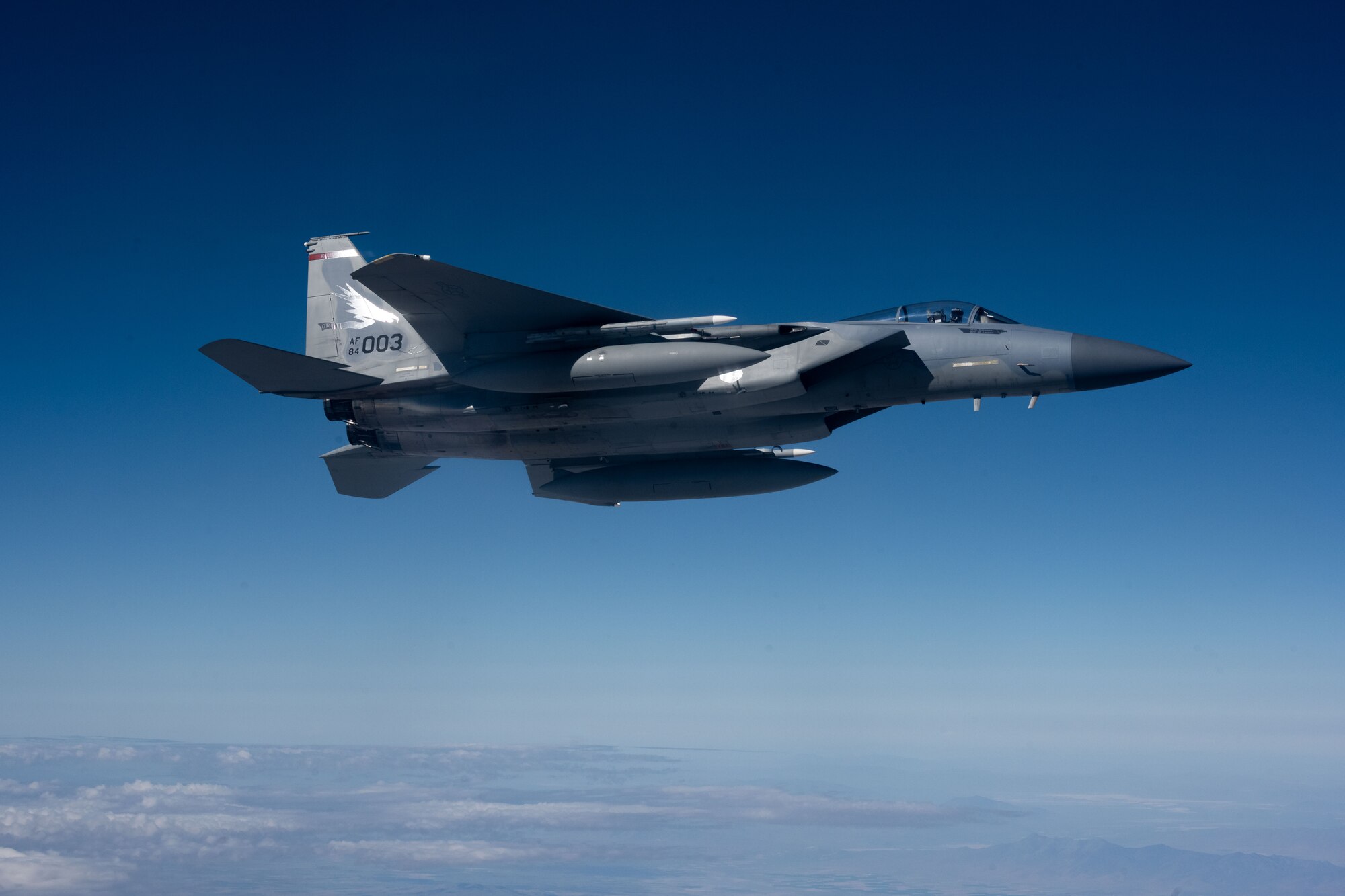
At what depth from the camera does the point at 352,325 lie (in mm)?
19266

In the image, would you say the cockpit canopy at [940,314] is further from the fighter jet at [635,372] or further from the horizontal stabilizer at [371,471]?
the horizontal stabilizer at [371,471]

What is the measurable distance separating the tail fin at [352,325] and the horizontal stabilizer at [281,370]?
0.82m

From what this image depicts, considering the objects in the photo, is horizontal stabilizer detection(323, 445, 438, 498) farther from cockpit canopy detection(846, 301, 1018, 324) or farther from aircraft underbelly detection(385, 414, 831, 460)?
cockpit canopy detection(846, 301, 1018, 324)

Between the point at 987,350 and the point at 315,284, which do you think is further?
the point at 315,284

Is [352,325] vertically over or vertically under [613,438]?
over

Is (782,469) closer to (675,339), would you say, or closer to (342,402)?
(675,339)

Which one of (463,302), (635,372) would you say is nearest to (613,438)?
(635,372)

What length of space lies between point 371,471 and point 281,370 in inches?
186

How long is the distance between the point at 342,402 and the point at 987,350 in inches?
502

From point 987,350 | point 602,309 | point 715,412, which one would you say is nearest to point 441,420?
point 602,309

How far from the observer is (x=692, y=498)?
19234 mm

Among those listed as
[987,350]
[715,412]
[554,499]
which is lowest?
[554,499]

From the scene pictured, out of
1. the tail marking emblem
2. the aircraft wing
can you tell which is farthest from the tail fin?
the aircraft wing

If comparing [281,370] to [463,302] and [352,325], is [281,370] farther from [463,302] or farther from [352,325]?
[463,302]
